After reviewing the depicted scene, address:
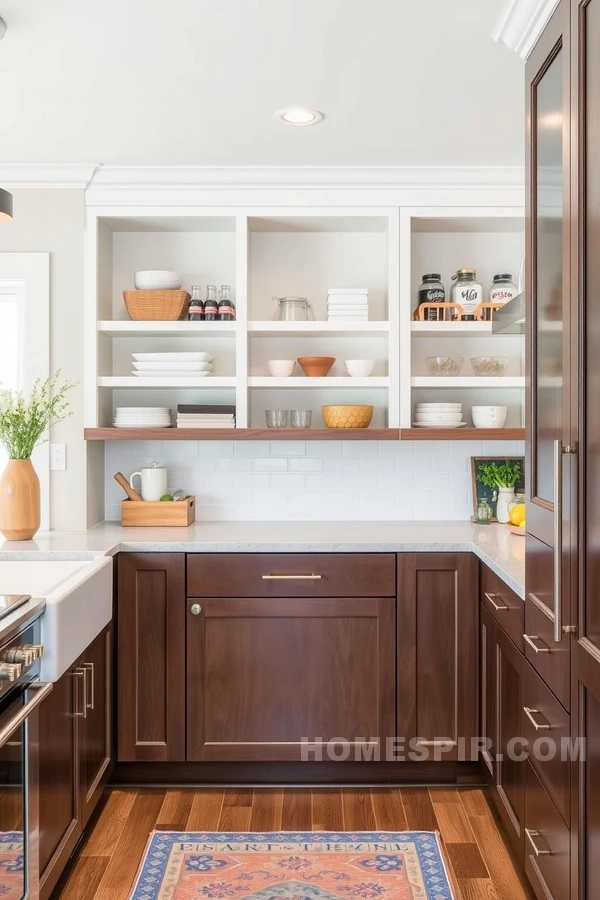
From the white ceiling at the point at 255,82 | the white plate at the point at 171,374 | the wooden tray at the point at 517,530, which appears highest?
the white ceiling at the point at 255,82

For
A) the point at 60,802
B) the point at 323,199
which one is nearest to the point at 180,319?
the point at 323,199

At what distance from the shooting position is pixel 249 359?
3428 mm

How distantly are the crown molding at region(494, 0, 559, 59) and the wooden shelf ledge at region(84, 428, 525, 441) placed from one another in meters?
1.51

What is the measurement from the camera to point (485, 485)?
3518 millimetres

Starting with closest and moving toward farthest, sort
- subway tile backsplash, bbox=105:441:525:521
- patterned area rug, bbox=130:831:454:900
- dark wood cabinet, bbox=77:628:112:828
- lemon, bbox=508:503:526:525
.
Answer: patterned area rug, bbox=130:831:454:900
dark wood cabinet, bbox=77:628:112:828
lemon, bbox=508:503:526:525
subway tile backsplash, bbox=105:441:525:521

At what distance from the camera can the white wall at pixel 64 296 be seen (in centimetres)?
325

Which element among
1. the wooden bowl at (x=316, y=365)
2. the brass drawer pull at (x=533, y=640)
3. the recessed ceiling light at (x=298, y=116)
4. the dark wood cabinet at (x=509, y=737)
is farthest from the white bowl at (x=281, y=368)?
the brass drawer pull at (x=533, y=640)

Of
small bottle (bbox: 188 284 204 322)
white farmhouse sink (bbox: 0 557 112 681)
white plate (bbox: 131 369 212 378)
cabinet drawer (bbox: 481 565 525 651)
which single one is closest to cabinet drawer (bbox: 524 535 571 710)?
cabinet drawer (bbox: 481 565 525 651)

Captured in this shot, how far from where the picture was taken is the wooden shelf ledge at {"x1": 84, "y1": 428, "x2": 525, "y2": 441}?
325 centimetres

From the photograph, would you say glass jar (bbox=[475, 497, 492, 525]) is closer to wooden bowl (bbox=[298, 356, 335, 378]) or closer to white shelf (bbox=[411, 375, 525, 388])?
white shelf (bbox=[411, 375, 525, 388])

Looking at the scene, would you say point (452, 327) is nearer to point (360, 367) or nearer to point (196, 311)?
point (360, 367)

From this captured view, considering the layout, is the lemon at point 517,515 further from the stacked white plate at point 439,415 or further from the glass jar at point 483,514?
the stacked white plate at point 439,415

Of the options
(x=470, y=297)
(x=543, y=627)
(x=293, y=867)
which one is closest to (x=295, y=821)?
(x=293, y=867)

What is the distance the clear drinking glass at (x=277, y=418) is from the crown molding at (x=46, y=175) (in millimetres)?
1222
